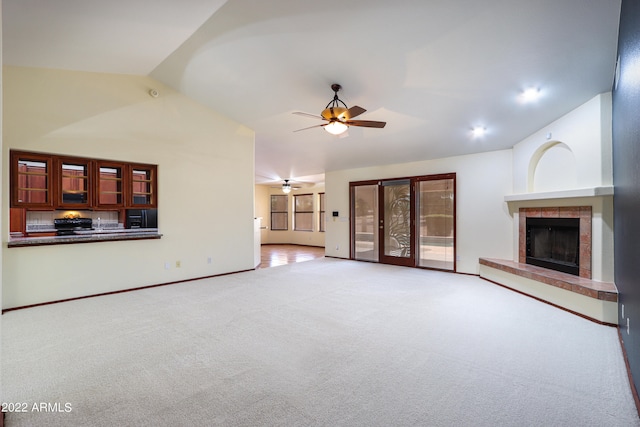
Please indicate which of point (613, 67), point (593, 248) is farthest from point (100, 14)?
point (593, 248)

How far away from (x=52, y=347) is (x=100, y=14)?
337 cm

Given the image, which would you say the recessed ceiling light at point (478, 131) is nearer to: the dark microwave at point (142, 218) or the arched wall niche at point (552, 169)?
the arched wall niche at point (552, 169)

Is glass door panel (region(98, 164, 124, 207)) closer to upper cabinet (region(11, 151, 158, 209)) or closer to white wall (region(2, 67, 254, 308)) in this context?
upper cabinet (region(11, 151, 158, 209))

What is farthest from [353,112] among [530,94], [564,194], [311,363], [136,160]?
[136,160]

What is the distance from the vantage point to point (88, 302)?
4.37 meters

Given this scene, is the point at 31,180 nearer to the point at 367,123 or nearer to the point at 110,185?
the point at 110,185

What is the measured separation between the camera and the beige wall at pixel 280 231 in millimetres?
12055

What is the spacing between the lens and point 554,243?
4.86 meters

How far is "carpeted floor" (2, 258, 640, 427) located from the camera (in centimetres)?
202

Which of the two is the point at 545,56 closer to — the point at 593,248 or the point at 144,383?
the point at 593,248

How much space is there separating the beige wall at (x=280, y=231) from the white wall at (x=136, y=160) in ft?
18.3

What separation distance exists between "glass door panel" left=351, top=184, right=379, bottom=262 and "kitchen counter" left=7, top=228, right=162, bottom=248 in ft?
15.6

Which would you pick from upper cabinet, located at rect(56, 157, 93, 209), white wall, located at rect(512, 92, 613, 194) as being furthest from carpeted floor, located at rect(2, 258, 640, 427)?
white wall, located at rect(512, 92, 613, 194)

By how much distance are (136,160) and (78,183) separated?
86 centimetres
